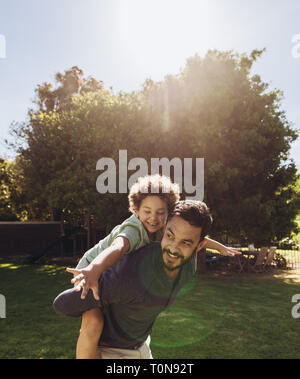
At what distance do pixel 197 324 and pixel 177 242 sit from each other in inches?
267

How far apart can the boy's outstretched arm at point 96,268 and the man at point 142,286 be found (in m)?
0.07

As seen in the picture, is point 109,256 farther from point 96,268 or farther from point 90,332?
point 90,332

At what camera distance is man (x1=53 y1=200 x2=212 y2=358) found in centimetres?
189

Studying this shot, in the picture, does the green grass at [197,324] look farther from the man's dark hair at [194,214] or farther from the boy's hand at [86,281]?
the boy's hand at [86,281]

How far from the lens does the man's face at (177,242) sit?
2.08 m

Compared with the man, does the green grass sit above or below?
below

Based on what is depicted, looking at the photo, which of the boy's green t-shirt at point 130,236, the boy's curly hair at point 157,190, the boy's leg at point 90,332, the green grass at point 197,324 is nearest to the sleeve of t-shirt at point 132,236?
the boy's green t-shirt at point 130,236

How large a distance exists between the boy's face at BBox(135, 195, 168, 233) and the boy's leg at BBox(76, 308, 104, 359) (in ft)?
3.29

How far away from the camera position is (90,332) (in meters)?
2.05

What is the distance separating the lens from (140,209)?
3.10 metres

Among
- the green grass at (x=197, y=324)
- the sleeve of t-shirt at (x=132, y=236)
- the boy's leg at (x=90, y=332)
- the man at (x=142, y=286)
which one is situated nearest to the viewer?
the man at (x=142, y=286)

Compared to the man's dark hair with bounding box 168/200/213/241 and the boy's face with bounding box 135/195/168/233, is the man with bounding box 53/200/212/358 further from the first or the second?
the boy's face with bounding box 135/195/168/233

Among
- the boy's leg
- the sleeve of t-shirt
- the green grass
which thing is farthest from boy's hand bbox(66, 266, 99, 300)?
the green grass
